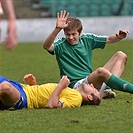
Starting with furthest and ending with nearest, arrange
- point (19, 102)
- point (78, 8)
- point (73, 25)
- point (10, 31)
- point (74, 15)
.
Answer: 1. point (78, 8)
2. point (74, 15)
3. point (73, 25)
4. point (19, 102)
5. point (10, 31)

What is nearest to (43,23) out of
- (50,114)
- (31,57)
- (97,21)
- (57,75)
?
(97,21)

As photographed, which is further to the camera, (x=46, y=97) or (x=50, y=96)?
(x=46, y=97)

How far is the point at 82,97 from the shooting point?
6879 millimetres

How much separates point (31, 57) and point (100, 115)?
30.3ft

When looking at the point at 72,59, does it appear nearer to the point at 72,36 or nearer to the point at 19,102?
the point at 72,36

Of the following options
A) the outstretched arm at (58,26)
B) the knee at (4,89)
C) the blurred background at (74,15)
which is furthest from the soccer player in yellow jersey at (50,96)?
the blurred background at (74,15)

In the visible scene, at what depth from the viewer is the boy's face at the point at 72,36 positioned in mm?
7646

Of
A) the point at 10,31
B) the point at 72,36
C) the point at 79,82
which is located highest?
the point at 10,31

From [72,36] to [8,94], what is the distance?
→ 159cm

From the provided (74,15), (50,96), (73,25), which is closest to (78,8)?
(74,15)

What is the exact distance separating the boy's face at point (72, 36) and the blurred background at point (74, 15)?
13607 millimetres

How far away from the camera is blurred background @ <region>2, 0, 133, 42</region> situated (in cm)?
2158

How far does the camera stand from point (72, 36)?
7688 millimetres

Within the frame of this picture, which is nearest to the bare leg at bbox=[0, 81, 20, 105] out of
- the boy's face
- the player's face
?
the player's face
